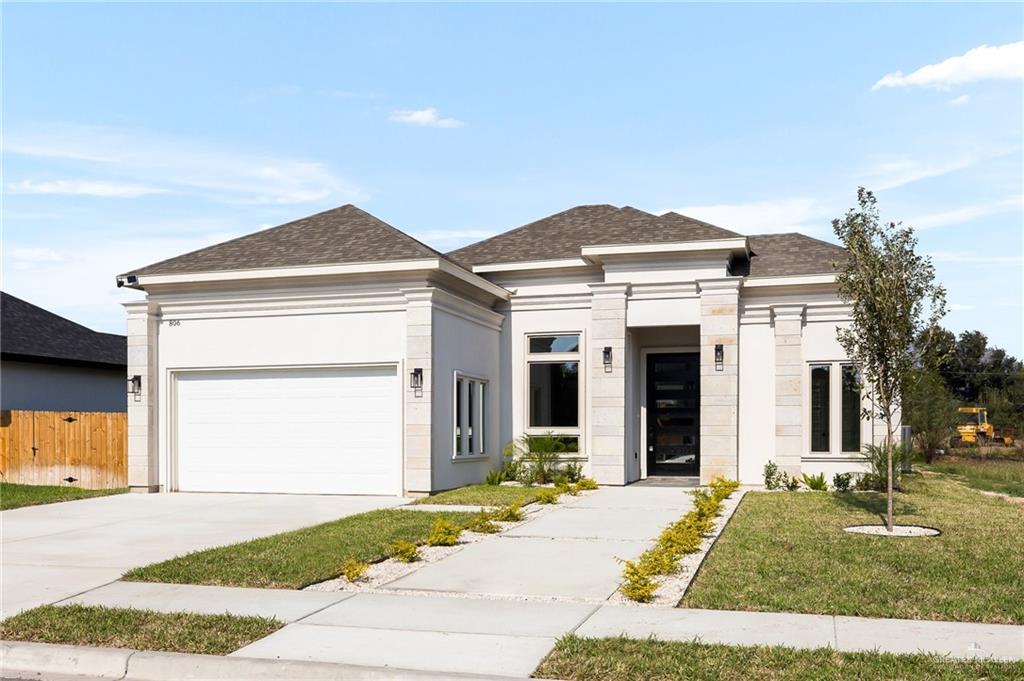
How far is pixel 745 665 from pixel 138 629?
480 centimetres

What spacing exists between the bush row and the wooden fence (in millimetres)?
12005

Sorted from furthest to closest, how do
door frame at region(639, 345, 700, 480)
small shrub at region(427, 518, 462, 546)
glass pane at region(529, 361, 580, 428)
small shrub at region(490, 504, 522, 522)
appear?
door frame at region(639, 345, 700, 480), glass pane at region(529, 361, 580, 428), small shrub at region(490, 504, 522, 522), small shrub at region(427, 518, 462, 546)

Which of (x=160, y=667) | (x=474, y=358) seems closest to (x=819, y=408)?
(x=474, y=358)

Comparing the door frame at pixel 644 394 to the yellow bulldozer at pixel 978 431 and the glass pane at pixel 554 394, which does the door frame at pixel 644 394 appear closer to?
the glass pane at pixel 554 394

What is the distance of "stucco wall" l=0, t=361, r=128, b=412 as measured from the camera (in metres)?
26.0

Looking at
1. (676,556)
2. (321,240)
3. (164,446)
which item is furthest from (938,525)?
(164,446)

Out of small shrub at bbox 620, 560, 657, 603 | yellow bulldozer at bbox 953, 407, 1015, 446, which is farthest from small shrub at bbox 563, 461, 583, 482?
yellow bulldozer at bbox 953, 407, 1015, 446

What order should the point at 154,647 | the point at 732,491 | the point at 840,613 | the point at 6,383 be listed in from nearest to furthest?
the point at 154,647
the point at 840,613
the point at 732,491
the point at 6,383

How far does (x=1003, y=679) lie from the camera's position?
6676mm

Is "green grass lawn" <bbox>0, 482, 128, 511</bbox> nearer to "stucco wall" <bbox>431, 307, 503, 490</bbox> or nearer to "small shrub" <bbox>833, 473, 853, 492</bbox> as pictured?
"stucco wall" <bbox>431, 307, 503, 490</bbox>

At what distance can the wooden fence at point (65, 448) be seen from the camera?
20766mm

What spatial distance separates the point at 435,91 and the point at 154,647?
1227 centimetres

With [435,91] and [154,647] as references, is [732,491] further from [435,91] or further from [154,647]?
[154,647]

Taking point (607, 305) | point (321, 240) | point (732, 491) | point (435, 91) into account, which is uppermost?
point (435, 91)
